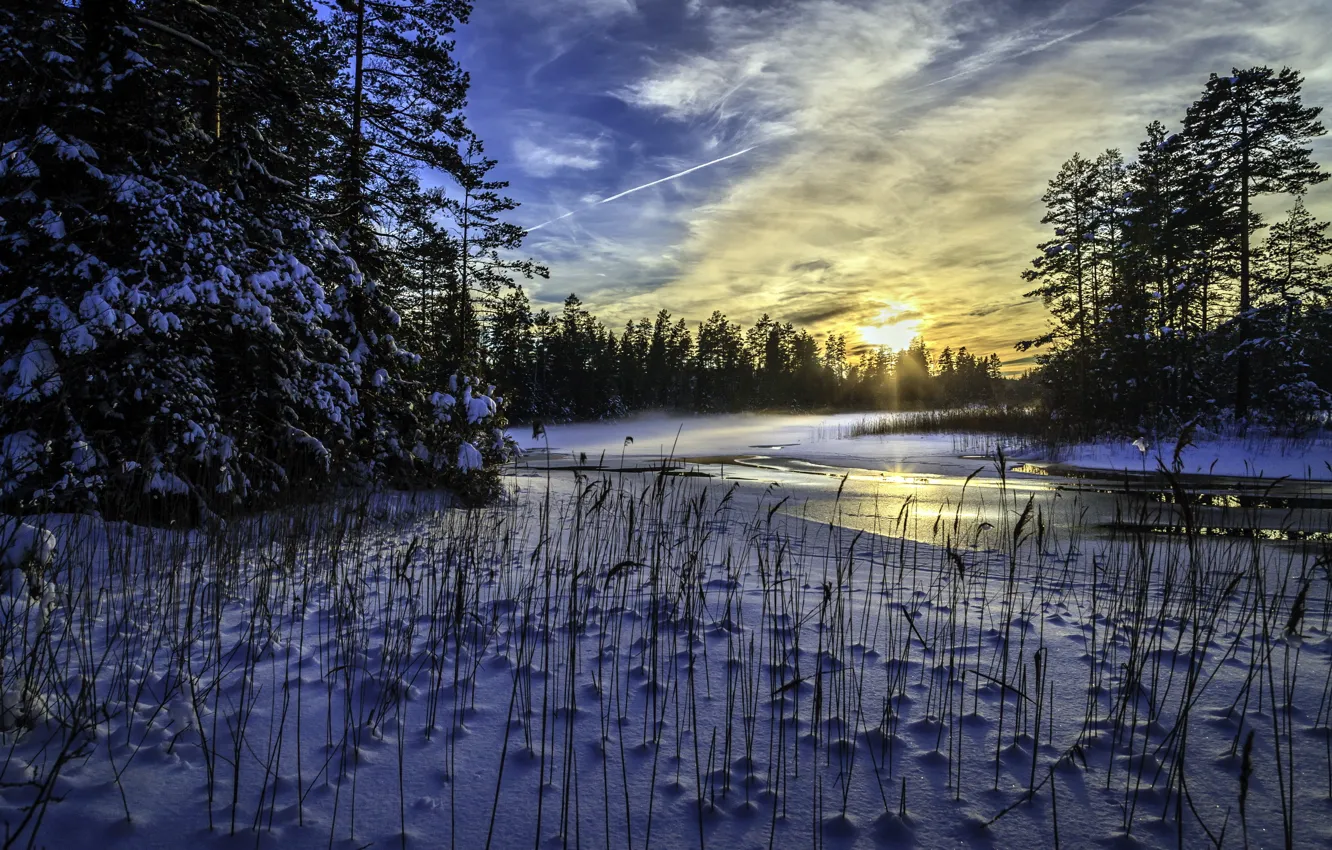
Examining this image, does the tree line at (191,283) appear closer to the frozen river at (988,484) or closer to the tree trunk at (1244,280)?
Answer: the frozen river at (988,484)

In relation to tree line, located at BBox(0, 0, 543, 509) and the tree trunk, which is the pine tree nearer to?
the tree trunk

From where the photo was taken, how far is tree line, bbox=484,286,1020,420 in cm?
6644

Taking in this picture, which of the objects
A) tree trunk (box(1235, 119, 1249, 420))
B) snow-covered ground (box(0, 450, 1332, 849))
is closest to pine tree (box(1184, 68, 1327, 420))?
tree trunk (box(1235, 119, 1249, 420))

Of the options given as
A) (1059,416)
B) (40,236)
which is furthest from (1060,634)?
(1059,416)

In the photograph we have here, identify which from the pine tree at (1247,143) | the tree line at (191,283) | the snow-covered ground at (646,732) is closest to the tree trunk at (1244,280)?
the pine tree at (1247,143)

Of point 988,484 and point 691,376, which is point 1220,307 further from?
point 691,376

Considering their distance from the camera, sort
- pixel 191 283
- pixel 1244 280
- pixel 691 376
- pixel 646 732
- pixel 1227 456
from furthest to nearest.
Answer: pixel 691 376 < pixel 1244 280 < pixel 1227 456 < pixel 191 283 < pixel 646 732

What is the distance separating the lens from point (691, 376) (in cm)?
8331

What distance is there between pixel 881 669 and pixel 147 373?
6.95 m

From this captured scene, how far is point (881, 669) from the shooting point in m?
3.39

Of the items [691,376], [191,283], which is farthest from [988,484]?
[691,376]

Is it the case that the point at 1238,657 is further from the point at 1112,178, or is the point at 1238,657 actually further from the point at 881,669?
the point at 1112,178

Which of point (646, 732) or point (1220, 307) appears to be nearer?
point (646, 732)

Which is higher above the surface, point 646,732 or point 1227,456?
point 1227,456
